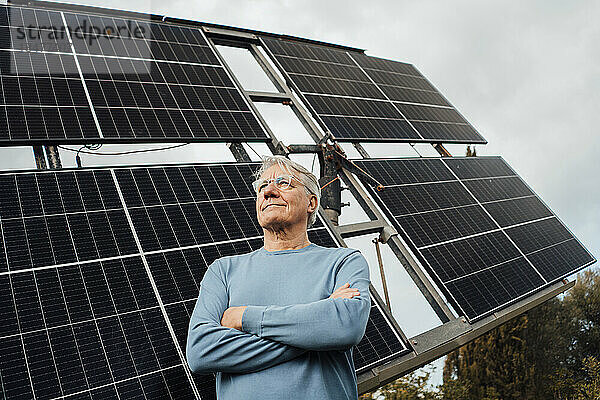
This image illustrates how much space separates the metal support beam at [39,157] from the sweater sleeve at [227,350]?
10.3 ft

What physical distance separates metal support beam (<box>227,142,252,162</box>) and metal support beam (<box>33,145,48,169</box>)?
2066 millimetres

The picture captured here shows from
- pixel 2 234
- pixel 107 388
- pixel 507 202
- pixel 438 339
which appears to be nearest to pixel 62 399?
pixel 107 388

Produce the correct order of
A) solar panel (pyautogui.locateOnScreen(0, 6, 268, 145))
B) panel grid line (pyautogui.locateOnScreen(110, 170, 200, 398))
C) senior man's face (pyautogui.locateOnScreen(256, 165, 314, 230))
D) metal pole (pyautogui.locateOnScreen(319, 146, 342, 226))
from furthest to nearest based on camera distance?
metal pole (pyautogui.locateOnScreen(319, 146, 342, 226)), solar panel (pyautogui.locateOnScreen(0, 6, 268, 145)), panel grid line (pyautogui.locateOnScreen(110, 170, 200, 398)), senior man's face (pyautogui.locateOnScreen(256, 165, 314, 230))

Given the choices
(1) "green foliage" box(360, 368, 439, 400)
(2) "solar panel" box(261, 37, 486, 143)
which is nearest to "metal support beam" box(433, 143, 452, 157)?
(2) "solar panel" box(261, 37, 486, 143)

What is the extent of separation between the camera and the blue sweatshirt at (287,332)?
2141mm

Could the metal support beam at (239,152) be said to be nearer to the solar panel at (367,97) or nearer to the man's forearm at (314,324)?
the solar panel at (367,97)

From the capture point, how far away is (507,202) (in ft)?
28.8

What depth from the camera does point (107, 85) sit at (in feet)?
19.6

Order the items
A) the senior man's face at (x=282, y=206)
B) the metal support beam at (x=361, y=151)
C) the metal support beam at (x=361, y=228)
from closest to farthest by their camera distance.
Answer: the senior man's face at (x=282, y=206)
the metal support beam at (x=361, y=228)
the metal support beam at (x=361, y=151)

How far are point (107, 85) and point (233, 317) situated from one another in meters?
4.56

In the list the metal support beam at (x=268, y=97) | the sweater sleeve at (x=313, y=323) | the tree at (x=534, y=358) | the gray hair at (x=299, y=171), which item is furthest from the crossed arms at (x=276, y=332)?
the tree at (x=534, y=358)

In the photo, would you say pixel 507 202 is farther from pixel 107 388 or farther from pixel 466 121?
pixel 107 388

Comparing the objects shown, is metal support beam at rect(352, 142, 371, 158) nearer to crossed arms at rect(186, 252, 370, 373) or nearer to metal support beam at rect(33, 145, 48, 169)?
metal support beam at rect(33, 145, 48, 169)

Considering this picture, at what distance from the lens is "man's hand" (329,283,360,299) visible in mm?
2227
